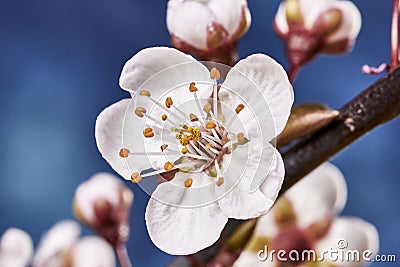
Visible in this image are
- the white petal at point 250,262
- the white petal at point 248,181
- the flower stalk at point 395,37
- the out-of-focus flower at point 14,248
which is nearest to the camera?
the white petal at point 248,181

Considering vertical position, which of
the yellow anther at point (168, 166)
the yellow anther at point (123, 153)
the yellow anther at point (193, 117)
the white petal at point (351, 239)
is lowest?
the white petal at point (351, 239)

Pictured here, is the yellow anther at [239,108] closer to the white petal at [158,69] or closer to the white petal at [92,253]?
the white petal at [158,69]

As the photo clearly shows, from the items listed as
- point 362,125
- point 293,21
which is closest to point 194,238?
point 362,125

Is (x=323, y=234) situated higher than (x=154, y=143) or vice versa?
(x=154, y=143)

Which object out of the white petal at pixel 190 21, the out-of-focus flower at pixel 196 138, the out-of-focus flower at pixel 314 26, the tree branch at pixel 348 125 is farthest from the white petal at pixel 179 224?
the out-of-focus flower at pixel 314 26

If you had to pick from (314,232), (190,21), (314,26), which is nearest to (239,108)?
(190,21)

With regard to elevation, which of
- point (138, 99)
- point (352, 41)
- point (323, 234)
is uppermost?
point (138, 99)

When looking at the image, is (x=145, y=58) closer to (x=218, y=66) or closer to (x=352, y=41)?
(x=218, y=66)

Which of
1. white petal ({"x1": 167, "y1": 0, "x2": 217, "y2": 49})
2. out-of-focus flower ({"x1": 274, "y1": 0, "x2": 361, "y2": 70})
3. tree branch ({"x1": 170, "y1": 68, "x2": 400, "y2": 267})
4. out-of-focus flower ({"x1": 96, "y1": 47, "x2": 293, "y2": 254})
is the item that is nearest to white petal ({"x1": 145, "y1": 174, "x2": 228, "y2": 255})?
out-of-focus flower ({"x1": 96, "y1": 47, "x2": 293, "y2": 254})
